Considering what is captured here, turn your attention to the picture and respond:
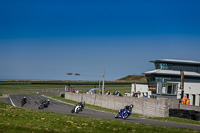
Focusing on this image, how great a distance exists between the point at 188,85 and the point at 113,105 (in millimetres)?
22146

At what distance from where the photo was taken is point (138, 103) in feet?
126

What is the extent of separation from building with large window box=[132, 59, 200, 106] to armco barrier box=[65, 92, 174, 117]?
1104 cm

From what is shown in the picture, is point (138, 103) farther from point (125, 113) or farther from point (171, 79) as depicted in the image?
point (171, 79)

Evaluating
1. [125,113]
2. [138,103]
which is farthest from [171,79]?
[125,113]

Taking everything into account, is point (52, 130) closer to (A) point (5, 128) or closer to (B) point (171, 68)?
(A) point (5, 128)

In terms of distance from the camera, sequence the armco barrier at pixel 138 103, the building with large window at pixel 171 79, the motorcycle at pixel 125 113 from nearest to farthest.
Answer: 1. the motorcycle at pixel 125 113
2. the armco barrier at pixel 138 103
3. the building with large window at pixel 171 79

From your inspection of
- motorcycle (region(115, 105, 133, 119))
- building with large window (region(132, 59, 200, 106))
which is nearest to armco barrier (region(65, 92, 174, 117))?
motorcycle (region(115, 105, 133, 119))

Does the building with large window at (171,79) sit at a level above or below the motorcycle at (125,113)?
above

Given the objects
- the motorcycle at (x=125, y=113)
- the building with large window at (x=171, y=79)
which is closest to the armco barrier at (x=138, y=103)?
the motorcycle at (x=125, y=113)

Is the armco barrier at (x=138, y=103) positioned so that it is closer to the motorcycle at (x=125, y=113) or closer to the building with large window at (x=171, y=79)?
the motorcycle at (x=125, y=113)

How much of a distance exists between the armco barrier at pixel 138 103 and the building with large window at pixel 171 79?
11043mm

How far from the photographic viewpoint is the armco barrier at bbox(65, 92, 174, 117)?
32.0m

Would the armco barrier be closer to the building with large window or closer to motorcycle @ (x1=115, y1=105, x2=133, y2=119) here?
motorcycle @ (x1=115, y1=105, x2=133, y2=119)

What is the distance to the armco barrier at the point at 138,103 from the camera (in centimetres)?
3198
